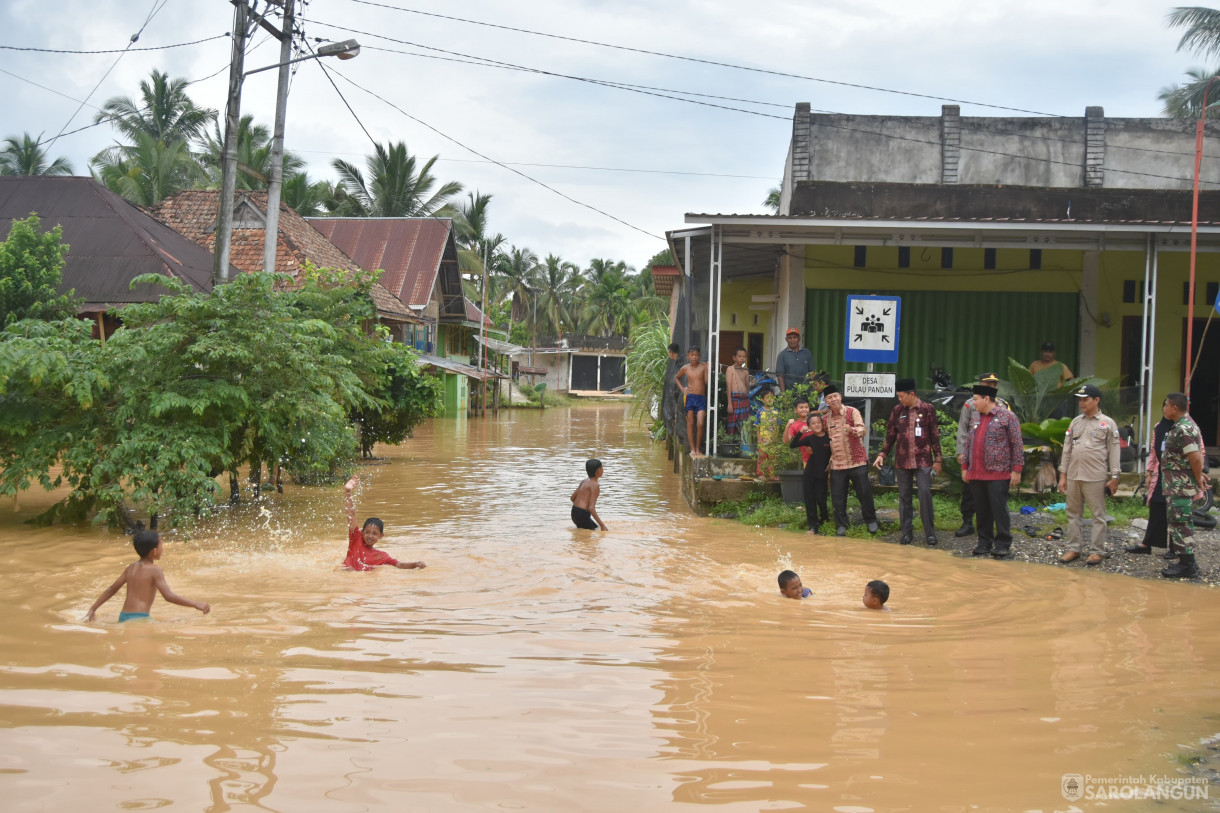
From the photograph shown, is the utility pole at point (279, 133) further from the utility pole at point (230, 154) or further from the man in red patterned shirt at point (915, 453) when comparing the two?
the man in red patterned shirt at point (915, 453)

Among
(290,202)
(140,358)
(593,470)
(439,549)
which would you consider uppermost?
(290,202)

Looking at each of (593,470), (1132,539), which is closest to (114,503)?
(593,470)

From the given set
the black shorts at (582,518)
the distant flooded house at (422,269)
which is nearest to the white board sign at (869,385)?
the black shorts at (582,518)

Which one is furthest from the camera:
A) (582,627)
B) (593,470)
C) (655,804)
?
(593,470)

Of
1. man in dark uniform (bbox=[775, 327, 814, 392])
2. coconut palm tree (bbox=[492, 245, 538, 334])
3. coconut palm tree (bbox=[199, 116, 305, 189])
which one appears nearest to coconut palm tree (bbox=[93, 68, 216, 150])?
coconut palm tree (bbox=[199, 116, 305, 189])

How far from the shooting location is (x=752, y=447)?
43.1 feet

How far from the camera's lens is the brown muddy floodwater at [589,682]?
162 inches

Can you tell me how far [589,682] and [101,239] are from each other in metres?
18.9

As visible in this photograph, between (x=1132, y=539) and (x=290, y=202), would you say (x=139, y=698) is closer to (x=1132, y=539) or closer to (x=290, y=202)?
(x=1132, y=539)

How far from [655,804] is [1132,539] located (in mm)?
8167

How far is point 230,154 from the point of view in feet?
46.0

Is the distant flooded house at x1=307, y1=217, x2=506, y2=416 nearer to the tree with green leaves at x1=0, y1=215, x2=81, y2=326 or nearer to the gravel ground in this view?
the tree with green leaves at x1=0, y1=215, x2=81, y2=326

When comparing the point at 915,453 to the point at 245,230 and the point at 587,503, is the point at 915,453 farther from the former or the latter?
the point at 245,230

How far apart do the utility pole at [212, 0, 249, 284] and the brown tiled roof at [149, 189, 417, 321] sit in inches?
481
